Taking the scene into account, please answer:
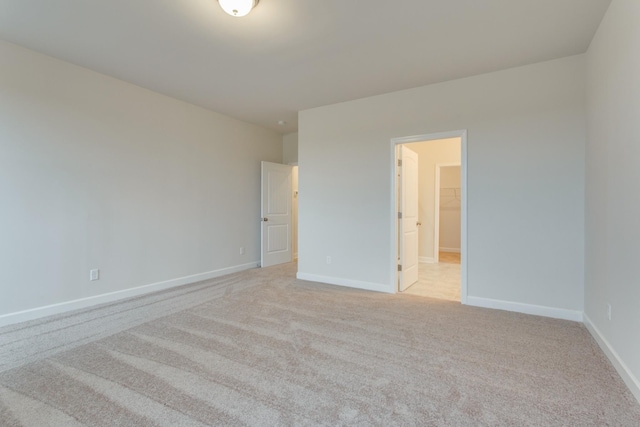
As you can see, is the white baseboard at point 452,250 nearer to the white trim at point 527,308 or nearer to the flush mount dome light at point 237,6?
the white trim at point 527,308

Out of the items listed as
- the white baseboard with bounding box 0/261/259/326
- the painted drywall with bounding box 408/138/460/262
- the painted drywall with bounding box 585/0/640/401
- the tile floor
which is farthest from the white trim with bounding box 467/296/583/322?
the white baseboard with bounding box 0/261/259/326

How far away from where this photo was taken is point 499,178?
129 inches

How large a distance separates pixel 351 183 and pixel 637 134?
288 cm

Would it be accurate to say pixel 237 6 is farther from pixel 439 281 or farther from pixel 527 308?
pixel 439 281

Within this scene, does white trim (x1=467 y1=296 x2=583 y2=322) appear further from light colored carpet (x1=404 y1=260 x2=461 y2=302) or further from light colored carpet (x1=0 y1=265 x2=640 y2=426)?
light colored carpet (x1=404 y1=260 x2=461 y2=302)

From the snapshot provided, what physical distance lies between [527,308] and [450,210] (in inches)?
202

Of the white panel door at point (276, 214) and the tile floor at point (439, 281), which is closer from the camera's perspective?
the tile floor at point (439, 281)

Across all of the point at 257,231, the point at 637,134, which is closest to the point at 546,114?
the point at 637,134

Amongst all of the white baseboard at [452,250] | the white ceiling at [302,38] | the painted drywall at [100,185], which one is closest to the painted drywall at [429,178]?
the white baseboard at [452,250]

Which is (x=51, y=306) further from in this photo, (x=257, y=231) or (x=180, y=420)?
(x=257, y=231)

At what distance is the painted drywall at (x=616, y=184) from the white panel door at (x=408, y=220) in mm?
1876

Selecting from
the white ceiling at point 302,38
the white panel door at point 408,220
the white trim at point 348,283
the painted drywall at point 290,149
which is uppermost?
the white ceiling at point 302,38

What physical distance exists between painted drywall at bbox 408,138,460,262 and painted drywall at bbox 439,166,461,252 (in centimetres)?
183

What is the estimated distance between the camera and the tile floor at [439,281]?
395cm
